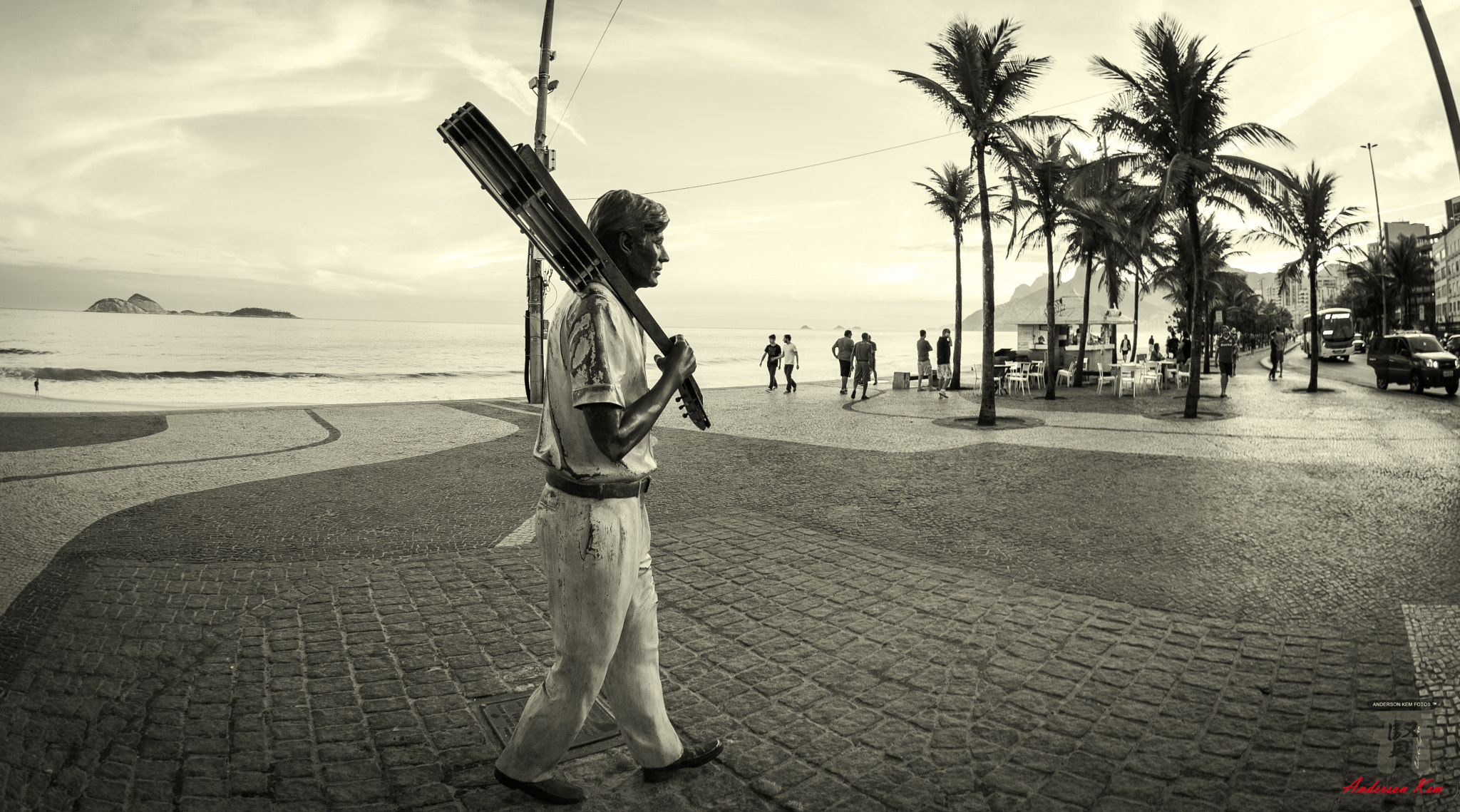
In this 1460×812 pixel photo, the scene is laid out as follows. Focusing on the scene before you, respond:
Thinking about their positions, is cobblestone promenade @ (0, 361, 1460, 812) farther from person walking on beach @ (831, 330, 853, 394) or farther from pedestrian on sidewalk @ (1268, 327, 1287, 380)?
pedestrian on sidewalk @ (1268, 327, 1287, 380)

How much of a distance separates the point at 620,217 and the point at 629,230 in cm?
5

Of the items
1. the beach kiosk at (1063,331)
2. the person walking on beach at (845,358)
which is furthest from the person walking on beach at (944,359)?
the beach kiosk at (1063,331)

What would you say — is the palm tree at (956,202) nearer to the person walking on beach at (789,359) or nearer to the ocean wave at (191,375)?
the person walking on beach at (789,359)

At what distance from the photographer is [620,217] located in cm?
228

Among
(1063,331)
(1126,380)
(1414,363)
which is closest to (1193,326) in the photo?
(1126,380)

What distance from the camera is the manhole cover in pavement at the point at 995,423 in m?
14.2

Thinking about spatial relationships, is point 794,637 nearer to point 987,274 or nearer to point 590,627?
point 590,627

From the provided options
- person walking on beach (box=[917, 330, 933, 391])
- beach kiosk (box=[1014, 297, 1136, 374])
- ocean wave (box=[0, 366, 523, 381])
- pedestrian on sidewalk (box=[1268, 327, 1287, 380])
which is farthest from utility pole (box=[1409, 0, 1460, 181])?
ocean wave (box=[0, 366, 523, 381])

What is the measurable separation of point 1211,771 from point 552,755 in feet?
7.22

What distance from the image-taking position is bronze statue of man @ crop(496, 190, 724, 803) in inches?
81.8

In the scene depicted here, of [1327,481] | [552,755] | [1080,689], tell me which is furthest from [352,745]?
[1327,481]

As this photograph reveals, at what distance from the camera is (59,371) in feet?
130

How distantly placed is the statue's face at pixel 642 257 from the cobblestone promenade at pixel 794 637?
1.65 meters

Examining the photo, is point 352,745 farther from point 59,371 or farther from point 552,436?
point 59,371
